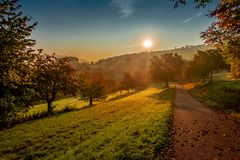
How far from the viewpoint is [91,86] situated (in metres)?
60.0

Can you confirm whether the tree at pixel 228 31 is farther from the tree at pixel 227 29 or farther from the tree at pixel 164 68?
the tree at pixel 164 68

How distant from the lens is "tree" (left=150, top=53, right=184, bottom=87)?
8450cm

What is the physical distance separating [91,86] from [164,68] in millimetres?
35842

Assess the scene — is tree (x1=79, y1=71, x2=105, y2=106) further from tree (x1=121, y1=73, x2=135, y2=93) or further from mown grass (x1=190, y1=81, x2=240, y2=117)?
tree (x1=121, y1=73, x2=135, y2=93)

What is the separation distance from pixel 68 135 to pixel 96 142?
6105 mm

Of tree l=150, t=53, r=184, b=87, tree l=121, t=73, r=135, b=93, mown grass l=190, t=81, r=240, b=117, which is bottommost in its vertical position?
mown grass l=190, t=81, r=240, b=117

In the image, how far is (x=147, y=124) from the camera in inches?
800

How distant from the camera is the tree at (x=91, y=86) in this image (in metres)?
59.2

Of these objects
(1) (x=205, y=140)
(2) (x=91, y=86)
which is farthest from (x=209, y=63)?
(1) (x=205, y=140)

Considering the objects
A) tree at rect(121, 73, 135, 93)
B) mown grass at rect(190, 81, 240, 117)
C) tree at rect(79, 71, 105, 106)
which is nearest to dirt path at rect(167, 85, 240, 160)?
mown grass at rect(190, 81, 240, 117)

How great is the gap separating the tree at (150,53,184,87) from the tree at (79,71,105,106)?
29676 mm

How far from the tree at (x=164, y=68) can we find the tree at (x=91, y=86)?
97.4 ft

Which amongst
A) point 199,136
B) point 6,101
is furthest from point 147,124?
point 6,101

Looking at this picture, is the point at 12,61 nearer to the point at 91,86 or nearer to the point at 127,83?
the point at 91,86
